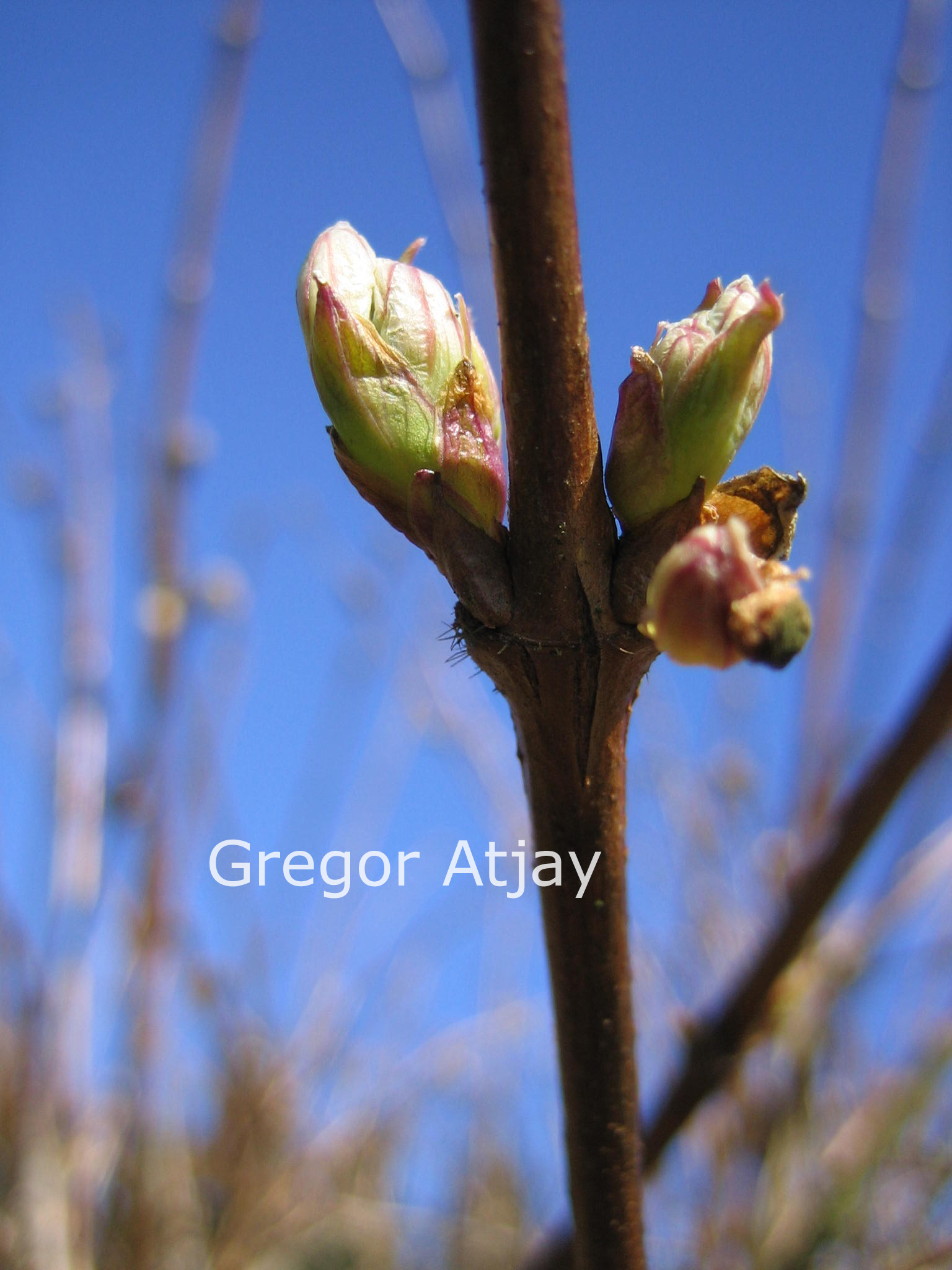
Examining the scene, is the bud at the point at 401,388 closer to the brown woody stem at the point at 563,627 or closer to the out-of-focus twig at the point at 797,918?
the brown woody stem at the point at 563,627

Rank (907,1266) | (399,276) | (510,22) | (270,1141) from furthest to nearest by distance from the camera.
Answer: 1. (270,1141)
2. (907,1266)
3. (399,276)
4. (510,22)

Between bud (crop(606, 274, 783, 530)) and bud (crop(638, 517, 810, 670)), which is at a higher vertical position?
bud (crop(606, 274, 783, 530))

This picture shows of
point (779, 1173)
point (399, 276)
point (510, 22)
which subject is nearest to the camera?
point (510, 22)

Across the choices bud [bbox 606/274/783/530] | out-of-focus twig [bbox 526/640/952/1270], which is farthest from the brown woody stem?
out-of-focus twig [bbox 526/640/952/1270]

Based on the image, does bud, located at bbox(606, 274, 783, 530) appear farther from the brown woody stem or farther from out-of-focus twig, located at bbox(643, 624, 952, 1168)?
out-of-focus twig, located at bbox(643, 624, 952, 1168)

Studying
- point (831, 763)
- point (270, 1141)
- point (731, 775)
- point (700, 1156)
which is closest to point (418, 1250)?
point (270, 1141)

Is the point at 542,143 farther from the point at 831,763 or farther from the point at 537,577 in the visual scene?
the point at 831,763
